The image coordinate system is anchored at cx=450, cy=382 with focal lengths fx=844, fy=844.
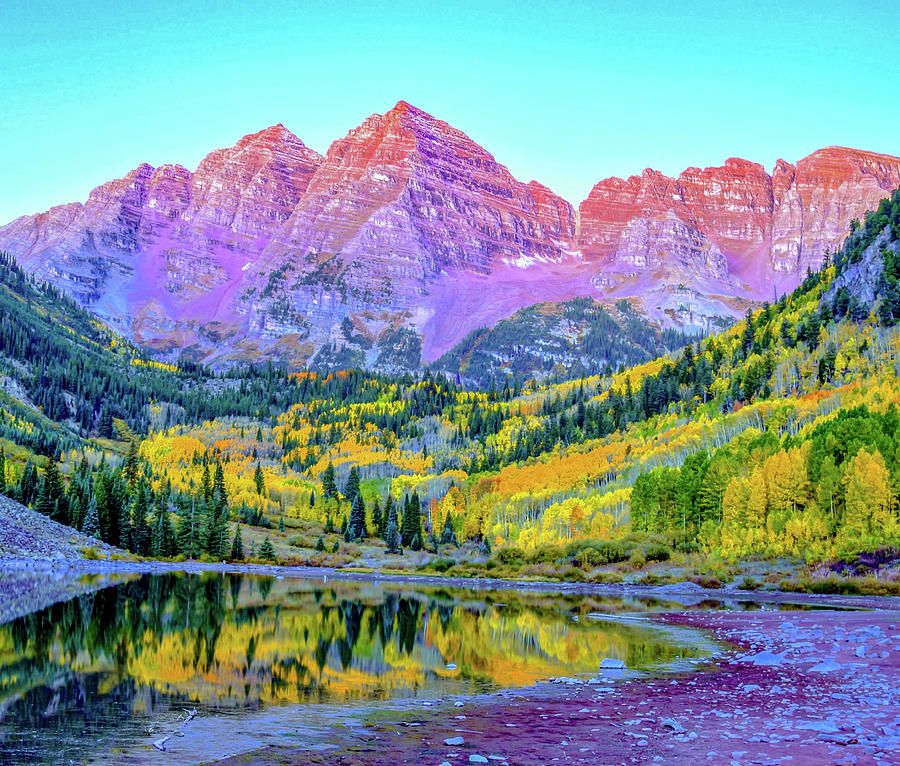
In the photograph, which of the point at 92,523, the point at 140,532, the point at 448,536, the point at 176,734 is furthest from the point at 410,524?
the point at 176,734

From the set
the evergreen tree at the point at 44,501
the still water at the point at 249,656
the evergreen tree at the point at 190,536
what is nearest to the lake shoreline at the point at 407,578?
the still water at the point at 249,656

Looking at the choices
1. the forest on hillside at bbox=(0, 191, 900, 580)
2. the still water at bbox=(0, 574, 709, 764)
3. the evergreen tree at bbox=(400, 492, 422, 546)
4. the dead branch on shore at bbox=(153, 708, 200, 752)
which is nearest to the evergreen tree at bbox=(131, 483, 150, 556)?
the forest on hillside at bbox=(0, 191, 900, 580)

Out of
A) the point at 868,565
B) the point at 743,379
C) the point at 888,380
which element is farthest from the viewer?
the point at 743,379

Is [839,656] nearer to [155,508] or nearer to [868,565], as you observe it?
[868,565]

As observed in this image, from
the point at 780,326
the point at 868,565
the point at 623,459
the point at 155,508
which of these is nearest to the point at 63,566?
the point at 155,508

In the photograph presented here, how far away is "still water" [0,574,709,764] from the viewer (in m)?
23.3

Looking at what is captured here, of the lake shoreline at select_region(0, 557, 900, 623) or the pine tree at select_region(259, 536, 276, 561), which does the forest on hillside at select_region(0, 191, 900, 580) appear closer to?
the pine tree at select_region(259, 536, 276, 561)

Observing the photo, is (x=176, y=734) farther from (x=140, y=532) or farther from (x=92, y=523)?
(x=140, y=532)

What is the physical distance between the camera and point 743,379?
566ft

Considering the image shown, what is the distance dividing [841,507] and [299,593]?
57.3m

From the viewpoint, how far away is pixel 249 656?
3506 centimetres

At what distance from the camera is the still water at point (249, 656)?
23297mm

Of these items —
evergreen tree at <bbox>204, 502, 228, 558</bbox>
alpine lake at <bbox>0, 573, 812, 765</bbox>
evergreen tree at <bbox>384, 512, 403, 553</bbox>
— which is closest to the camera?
alpine lake at <bbox>0, 573, 812, 765</bbox>

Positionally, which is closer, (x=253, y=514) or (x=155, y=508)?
(x=155, y=508)
